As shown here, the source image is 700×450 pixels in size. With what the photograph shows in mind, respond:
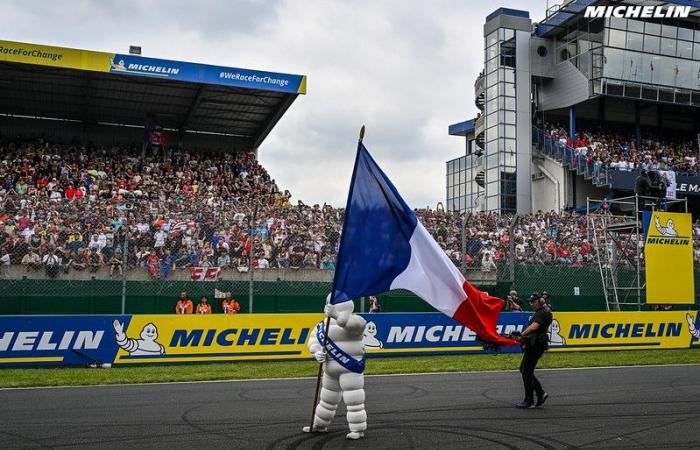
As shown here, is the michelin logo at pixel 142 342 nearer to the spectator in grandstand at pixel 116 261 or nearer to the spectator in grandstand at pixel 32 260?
the spectator in grandstand at pixel 116 261

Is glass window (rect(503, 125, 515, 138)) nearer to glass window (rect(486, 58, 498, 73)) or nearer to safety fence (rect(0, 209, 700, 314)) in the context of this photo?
glass window (rect(486, 58, 498, 73))

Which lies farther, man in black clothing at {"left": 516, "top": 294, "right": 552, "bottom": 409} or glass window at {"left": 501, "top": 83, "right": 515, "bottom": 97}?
glass window at {"left": 501, "top": 83, "right": 515, "bottom": 97}

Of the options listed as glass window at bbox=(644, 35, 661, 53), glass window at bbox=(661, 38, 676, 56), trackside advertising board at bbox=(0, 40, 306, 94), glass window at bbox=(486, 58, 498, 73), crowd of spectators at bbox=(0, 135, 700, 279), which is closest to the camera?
crowd of spectators at bbox=(0, 135, 700, 279)

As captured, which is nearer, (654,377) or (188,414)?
(188,414)

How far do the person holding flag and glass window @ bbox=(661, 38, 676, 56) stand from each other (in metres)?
38.9

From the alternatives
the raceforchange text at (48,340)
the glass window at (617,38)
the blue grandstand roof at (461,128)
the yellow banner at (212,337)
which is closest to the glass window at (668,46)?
the glass window at (617,38)

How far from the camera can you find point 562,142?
41969 mm

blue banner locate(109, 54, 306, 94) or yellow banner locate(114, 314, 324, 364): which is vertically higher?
blue banner locate(109, 54, 306, 94)

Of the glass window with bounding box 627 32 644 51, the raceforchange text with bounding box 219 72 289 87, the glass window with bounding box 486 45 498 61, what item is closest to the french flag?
the raceforchange text with bounding box 219 72 289 87

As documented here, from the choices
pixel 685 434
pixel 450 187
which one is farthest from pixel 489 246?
pixel 450 187

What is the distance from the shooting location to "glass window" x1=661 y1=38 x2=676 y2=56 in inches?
1668

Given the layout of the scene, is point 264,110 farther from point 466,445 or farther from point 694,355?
point 466,445

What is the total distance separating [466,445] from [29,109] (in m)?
32.5

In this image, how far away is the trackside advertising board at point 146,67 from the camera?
28.4 meters
